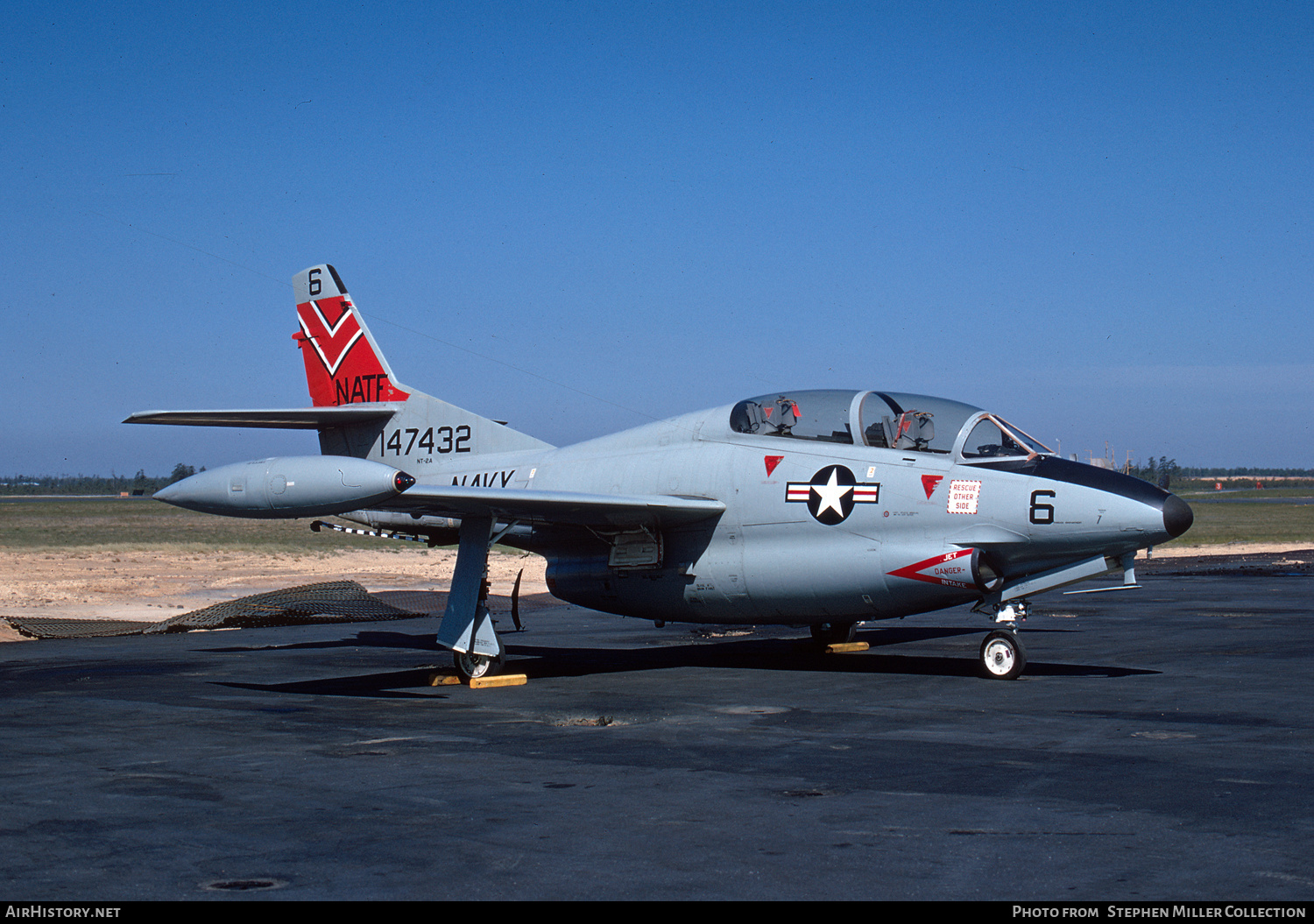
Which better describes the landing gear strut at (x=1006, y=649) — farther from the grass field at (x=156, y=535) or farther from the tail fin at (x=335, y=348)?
the grass field at (x=156, y=535)

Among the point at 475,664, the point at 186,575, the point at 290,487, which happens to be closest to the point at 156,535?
the point at 186,575

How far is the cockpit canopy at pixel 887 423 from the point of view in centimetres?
1386

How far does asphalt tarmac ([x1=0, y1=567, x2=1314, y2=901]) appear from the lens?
5.86m

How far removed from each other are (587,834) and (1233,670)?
34.3ft

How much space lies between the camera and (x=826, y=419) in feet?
48.0

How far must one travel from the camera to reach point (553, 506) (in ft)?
45.6

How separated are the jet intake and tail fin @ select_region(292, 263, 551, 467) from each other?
6.57m

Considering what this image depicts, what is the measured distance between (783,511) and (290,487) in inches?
233

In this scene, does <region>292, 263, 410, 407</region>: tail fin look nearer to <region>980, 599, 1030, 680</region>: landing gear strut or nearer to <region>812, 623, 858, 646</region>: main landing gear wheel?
<region>812, 623, 858, 646</region>: main landing gear wheel

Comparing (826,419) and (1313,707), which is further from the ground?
(826,419)

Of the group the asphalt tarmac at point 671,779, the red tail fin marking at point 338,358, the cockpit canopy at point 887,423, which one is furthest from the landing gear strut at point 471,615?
the red tail fin marking at point 338,358

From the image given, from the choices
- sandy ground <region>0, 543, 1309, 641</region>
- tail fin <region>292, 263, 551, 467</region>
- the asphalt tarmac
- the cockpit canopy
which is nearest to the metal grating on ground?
sandy ground <region>0, 543, 1309, 641</region>
